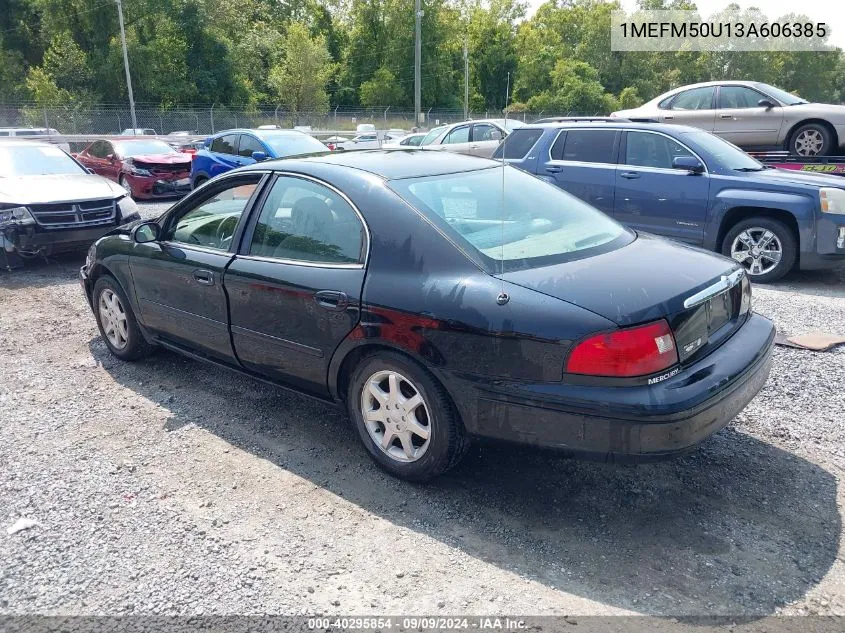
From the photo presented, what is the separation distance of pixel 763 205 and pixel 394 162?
4.86 m

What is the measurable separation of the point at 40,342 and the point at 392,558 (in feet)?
14.5

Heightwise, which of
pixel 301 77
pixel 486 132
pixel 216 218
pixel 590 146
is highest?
pixel 301 77

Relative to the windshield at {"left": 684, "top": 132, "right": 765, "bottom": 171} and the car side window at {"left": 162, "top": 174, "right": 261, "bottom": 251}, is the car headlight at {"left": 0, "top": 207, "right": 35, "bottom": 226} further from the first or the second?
the windshield at {"left": 684, "top": 132, "right": 765, "bottom": 171}

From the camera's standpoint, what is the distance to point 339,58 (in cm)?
6894

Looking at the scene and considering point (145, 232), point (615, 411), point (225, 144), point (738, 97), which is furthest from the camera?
point (225, 144)

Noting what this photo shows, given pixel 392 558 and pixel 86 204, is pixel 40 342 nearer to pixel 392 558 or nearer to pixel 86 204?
pixel 86 204

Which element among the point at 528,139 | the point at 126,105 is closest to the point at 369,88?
the point at 126,105

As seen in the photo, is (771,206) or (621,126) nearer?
(771,206)

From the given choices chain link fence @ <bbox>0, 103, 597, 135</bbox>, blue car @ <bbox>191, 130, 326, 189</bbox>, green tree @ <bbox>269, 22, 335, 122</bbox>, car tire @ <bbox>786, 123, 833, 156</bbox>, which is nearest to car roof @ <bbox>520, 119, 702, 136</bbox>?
car tire @ <bbox>786, 123, 833, 156</bbox>

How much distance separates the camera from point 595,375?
2.82 metres

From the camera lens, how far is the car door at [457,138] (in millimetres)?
15023

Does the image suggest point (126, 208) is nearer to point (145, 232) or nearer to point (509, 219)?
point (145, 232)

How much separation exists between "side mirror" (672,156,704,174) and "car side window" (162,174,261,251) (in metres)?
5.18

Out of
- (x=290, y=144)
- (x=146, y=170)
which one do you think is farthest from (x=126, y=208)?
(x=146, y=170)
